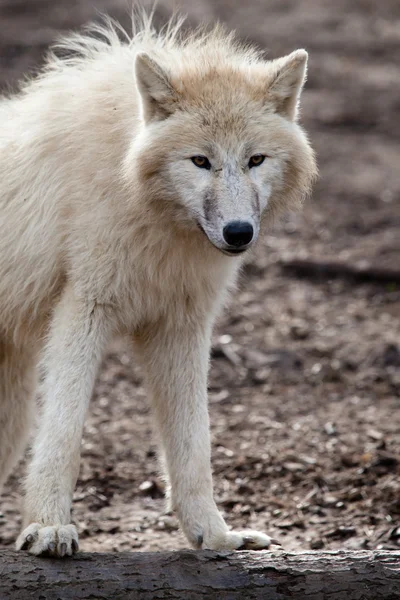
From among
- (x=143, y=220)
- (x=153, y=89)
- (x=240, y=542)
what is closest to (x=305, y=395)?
(x=240, y=542)

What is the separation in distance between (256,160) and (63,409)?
5.18 feet

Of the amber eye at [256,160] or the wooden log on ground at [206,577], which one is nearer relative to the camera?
the wooden log on ground at [206,577]

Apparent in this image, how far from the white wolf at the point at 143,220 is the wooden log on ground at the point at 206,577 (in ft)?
0.80

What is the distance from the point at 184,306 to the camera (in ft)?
17.2

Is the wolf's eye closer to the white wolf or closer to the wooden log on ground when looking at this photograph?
the white wolf

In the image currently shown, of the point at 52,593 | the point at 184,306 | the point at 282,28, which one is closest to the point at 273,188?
the point at 184,306

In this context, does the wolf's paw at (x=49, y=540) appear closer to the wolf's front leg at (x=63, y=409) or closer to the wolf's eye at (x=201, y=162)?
the wolf's front leg at (x=63, y=409)

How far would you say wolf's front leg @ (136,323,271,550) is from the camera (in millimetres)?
5137

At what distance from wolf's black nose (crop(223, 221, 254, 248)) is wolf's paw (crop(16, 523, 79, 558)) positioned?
1.55 meters

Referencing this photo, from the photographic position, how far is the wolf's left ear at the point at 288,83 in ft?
16.3

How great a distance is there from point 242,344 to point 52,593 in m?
4.92

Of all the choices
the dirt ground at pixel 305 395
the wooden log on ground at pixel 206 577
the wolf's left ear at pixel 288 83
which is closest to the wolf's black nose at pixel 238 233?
the wolf's left ear at pixel 288 83

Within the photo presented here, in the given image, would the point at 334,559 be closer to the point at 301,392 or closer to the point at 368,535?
the point at 368,535

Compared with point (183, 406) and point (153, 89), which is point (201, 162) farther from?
point (183, 406)
